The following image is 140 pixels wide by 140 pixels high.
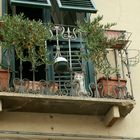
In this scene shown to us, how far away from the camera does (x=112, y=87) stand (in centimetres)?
888

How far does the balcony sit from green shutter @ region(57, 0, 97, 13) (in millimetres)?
398

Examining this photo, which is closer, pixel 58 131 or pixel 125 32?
pixel 58 131

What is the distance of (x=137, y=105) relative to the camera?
30.5 feet

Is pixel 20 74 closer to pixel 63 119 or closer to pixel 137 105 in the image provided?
pixel 63 119

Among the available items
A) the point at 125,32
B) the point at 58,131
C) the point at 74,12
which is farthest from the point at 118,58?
the point at 58,131

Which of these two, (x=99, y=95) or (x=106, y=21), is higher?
(x=106, y=21)

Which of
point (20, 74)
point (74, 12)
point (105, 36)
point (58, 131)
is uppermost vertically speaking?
point (74, 12)

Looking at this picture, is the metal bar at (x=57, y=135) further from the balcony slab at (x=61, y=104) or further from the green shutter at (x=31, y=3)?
the green shutter at (x=31, y=3)

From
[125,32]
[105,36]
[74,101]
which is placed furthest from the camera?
[125,32]

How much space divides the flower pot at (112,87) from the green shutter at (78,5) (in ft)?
3.89

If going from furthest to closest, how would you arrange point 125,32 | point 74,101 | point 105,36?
point 125,32
point 105,36
point 74,101

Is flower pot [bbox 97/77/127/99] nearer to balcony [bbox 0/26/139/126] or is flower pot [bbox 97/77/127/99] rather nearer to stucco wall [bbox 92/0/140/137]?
balcony [bbox 0/26/139/126]

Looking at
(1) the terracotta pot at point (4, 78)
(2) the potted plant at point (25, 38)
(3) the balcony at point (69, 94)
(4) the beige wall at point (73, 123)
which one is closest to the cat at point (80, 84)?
(3) the balcony at point (69, 94)

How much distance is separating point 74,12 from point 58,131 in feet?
7.17
